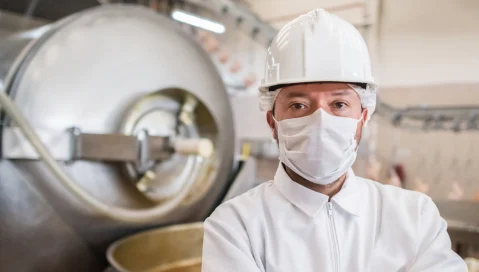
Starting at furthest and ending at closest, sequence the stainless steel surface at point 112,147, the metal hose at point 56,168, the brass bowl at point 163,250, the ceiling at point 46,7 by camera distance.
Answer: the ceiling at point 46,7, the brass bowl at point 163,250, the stainless steel surface at point 112,147, the metal hose at point 56,168

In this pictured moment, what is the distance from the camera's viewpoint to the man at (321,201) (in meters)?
0.61

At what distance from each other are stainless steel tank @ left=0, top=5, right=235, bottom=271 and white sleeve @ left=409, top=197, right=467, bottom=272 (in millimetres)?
675

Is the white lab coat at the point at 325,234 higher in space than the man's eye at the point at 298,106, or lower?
lower

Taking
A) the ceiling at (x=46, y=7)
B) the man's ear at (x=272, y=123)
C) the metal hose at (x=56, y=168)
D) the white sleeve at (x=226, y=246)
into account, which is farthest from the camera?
the ceiling at (x=46, y=7)

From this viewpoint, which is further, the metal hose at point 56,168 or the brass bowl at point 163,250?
the brass bowl at point 163,250

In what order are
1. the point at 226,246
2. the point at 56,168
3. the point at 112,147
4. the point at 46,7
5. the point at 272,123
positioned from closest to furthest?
the point at 226,246
the point at 272,123
the point at 56,168
the point at 112,147
the point at 46,7

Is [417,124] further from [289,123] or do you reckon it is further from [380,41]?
[289,123]

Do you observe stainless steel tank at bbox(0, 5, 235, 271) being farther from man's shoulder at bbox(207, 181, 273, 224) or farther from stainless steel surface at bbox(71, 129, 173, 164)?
man's shoulder at bbox(207, 181, 273, 224)

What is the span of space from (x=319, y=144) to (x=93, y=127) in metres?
0.66

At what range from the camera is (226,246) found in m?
0.60

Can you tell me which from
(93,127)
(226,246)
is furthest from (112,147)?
(226,246)

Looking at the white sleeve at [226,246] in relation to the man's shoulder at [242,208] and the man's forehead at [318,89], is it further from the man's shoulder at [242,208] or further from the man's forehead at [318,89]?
the man's forehead at [318,89]

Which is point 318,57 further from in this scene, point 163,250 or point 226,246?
point 163,250

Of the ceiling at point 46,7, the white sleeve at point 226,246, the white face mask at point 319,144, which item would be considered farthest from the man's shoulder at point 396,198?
the ceiling at point 46,7
